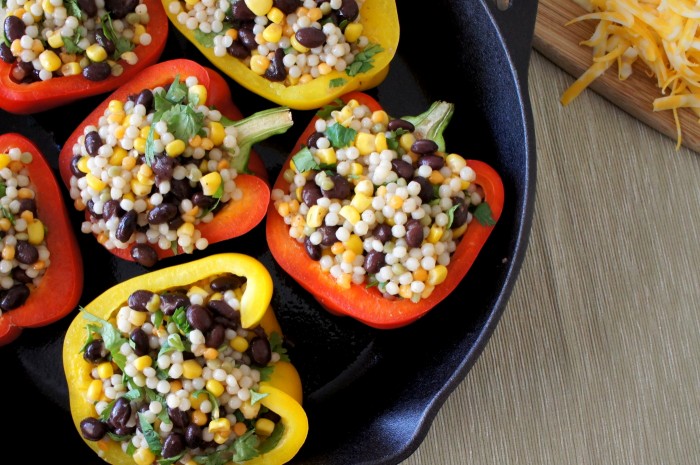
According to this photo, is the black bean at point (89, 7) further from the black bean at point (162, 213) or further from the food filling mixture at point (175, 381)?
the food filling mixture at point (175, 381)

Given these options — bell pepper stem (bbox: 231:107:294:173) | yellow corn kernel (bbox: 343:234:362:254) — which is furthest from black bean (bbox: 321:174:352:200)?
bell pepper stem (bbox: 231:107:294:173)

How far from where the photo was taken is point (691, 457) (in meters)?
2.32

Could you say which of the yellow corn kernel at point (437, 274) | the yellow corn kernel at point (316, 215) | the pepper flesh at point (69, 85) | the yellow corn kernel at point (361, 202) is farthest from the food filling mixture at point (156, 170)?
the yellow corn kernel at point (437, 274)

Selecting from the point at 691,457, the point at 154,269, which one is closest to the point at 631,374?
the point at 691,457

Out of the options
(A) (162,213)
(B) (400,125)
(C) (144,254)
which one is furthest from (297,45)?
(C) (144,254)

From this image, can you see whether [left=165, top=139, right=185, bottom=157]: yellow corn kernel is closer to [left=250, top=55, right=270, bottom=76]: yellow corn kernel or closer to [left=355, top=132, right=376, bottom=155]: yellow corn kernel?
[left=250, top=55, right=270, bottom=76]: yellow corn kernel

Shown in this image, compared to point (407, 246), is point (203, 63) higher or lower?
lower

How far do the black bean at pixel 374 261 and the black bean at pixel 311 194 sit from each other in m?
0.19

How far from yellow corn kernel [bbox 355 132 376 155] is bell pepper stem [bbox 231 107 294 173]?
0.19 metres

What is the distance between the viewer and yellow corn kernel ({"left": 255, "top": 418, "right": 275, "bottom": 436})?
194 centimetres

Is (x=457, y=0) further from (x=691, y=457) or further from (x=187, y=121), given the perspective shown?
(x=691, y=457)

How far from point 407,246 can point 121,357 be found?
73 centimetres

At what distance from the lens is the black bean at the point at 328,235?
194 cm

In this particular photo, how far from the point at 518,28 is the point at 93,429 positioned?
1.37 m
